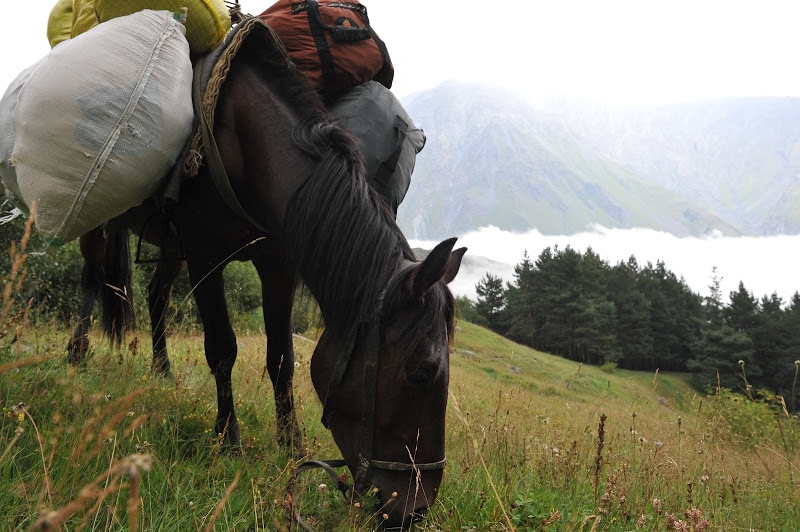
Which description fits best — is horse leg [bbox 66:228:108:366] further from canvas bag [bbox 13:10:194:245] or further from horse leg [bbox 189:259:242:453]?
canvas bag [bbox 13:10:194:245]

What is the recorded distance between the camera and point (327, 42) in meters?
3.33

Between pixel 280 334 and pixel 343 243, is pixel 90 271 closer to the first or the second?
pixel 280 334

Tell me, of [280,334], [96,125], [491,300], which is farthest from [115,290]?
[491,300]

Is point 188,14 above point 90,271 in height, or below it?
above

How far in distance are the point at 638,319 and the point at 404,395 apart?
68621mm

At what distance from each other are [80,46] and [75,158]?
1.98 feet

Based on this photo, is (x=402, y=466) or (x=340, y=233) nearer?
(x=402, y=466)

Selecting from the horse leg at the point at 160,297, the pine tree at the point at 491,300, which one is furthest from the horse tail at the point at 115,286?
the pine tree at the point at 491,300

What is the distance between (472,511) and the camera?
2.60 metres

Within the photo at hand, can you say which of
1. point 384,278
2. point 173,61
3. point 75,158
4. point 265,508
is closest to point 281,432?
point 265,508

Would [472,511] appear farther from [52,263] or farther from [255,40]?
[52,263]

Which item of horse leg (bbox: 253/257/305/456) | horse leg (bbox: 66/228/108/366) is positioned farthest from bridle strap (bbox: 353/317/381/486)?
horse leg (bbox: 66/228/108/366)

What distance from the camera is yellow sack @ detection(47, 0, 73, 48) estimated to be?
351 cm

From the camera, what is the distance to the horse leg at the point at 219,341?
132 inches
